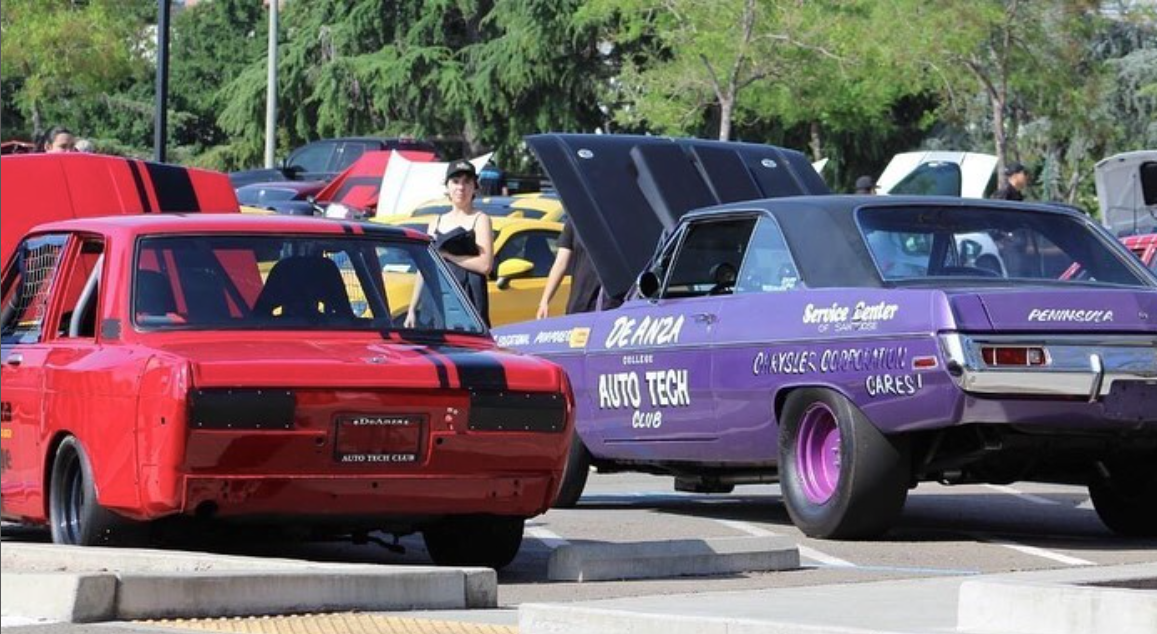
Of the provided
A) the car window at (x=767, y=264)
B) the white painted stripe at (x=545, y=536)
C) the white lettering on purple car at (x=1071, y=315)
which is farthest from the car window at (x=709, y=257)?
the white lettering on purple car at (x=1071, y=315)

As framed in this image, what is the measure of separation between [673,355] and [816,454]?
1.05 metres

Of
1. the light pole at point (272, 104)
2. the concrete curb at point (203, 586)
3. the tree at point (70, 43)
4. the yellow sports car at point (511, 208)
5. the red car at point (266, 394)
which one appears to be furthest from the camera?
the light pole at point (272, 104)

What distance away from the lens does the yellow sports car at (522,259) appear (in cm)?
2059

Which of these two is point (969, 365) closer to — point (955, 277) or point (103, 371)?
point (955, 277)

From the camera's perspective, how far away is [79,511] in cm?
921

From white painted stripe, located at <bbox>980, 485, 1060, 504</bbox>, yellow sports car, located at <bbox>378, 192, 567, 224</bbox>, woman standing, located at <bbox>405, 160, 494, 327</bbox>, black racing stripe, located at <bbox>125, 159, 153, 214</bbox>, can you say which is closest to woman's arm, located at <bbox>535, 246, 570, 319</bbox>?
woman standing, located at <bbox>405, 160, 494, 327</bbox>

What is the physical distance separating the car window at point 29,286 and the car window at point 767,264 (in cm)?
321

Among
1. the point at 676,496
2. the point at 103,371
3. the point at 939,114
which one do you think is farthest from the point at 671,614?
the point at 939,114

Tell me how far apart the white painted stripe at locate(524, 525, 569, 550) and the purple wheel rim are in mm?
1095

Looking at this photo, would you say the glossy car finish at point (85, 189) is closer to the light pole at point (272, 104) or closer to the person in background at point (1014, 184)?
the person in background at point (1014, 184)

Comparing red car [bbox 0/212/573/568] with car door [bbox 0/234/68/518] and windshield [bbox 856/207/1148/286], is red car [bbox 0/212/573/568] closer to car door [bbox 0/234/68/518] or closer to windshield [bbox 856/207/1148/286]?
car door [bbox 0/234/68/518]

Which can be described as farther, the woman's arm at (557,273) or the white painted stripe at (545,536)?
the woman's arm at (557,273)

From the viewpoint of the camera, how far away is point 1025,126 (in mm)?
47094

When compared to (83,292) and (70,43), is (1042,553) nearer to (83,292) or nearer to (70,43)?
(83,292)
